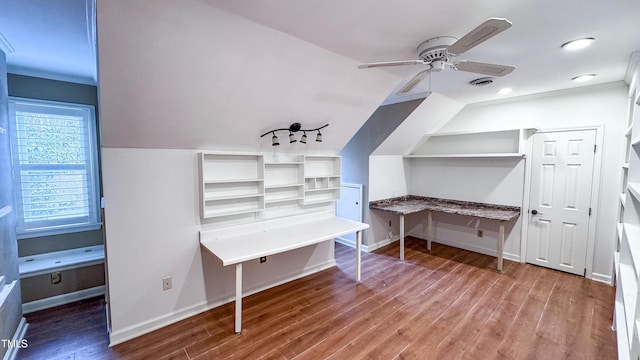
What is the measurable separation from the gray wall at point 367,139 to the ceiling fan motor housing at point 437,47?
1.80m

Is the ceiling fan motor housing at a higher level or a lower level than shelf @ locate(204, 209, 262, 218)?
higher

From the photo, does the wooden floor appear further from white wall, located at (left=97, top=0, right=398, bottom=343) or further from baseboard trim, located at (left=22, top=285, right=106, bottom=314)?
white wall, located at (left=97, top=0, right=398, bottom=343)

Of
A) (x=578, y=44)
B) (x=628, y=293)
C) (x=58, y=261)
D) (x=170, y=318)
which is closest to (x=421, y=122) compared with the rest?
(x=578, y=44)

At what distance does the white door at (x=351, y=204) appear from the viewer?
181 inches

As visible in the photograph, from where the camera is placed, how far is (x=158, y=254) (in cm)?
246

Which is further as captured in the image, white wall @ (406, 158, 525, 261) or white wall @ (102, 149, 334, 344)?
white wall @ (406, 158, 525, 261)

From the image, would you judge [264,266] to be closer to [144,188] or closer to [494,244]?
[144,188]

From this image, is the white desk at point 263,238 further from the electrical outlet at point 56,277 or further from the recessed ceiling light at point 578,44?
the recessed ceiling light at point 578,44

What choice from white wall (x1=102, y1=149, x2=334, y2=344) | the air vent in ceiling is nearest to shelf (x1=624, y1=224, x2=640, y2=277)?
the air vent in ceiling

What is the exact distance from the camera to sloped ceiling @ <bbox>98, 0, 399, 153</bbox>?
5.34 ft

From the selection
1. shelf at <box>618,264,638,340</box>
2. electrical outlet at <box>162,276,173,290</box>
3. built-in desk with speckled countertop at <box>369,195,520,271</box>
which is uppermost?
built-in desk with speckled countertop at <box>369,195,520,271</box>

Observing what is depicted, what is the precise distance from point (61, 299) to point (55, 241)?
703mm

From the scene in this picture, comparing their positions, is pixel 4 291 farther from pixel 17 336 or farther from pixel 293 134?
pixel 293 134

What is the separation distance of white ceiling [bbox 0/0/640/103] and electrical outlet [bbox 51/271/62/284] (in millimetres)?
2139
